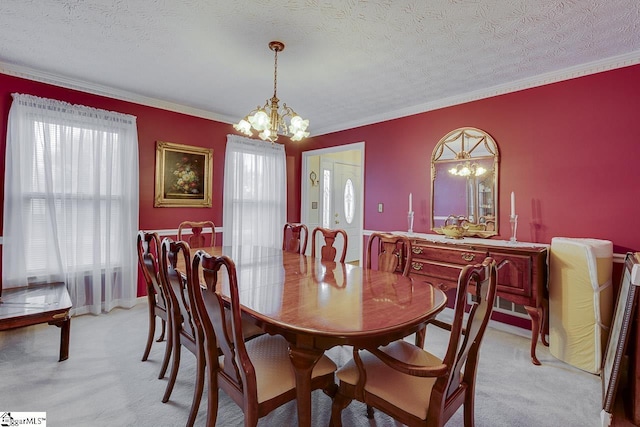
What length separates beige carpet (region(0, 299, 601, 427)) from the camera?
69.5 inches

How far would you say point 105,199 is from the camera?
11.2 feet

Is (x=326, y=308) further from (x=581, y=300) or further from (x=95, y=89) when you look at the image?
(x=95, y=89)

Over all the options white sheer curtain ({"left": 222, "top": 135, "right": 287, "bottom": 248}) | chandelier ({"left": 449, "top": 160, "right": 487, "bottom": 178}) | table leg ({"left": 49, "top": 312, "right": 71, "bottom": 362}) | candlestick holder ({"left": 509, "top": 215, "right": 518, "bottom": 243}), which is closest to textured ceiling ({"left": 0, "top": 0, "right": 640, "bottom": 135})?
chandelier ({"left": 449, "top": 160, "right": 487, "bottom": 178})

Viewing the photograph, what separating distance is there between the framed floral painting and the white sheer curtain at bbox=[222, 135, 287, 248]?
11.4 inches

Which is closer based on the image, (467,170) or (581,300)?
(581,300)

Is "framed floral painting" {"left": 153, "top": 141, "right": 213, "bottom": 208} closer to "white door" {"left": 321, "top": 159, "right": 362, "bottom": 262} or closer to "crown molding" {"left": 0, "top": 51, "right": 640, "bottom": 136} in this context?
"crown molding" {"left": 0, "top": 51, "right": 640, "bottom": 136}

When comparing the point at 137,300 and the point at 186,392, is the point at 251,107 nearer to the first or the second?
the point at 137,300

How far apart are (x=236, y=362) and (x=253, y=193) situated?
3.59 m

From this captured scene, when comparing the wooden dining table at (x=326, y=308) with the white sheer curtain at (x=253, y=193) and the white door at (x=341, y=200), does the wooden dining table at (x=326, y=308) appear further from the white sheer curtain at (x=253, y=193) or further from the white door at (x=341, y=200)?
the white door at (x=341, y=200)

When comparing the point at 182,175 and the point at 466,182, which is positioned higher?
the point at 182,175

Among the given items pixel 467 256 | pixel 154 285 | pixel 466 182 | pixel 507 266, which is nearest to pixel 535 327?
pixel 507 266

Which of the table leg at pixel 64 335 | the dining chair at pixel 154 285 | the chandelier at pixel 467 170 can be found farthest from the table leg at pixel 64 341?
the chandelier at pixel 467 170

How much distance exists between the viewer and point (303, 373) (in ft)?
4.15

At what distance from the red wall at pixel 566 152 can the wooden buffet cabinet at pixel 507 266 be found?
1.41 feet
